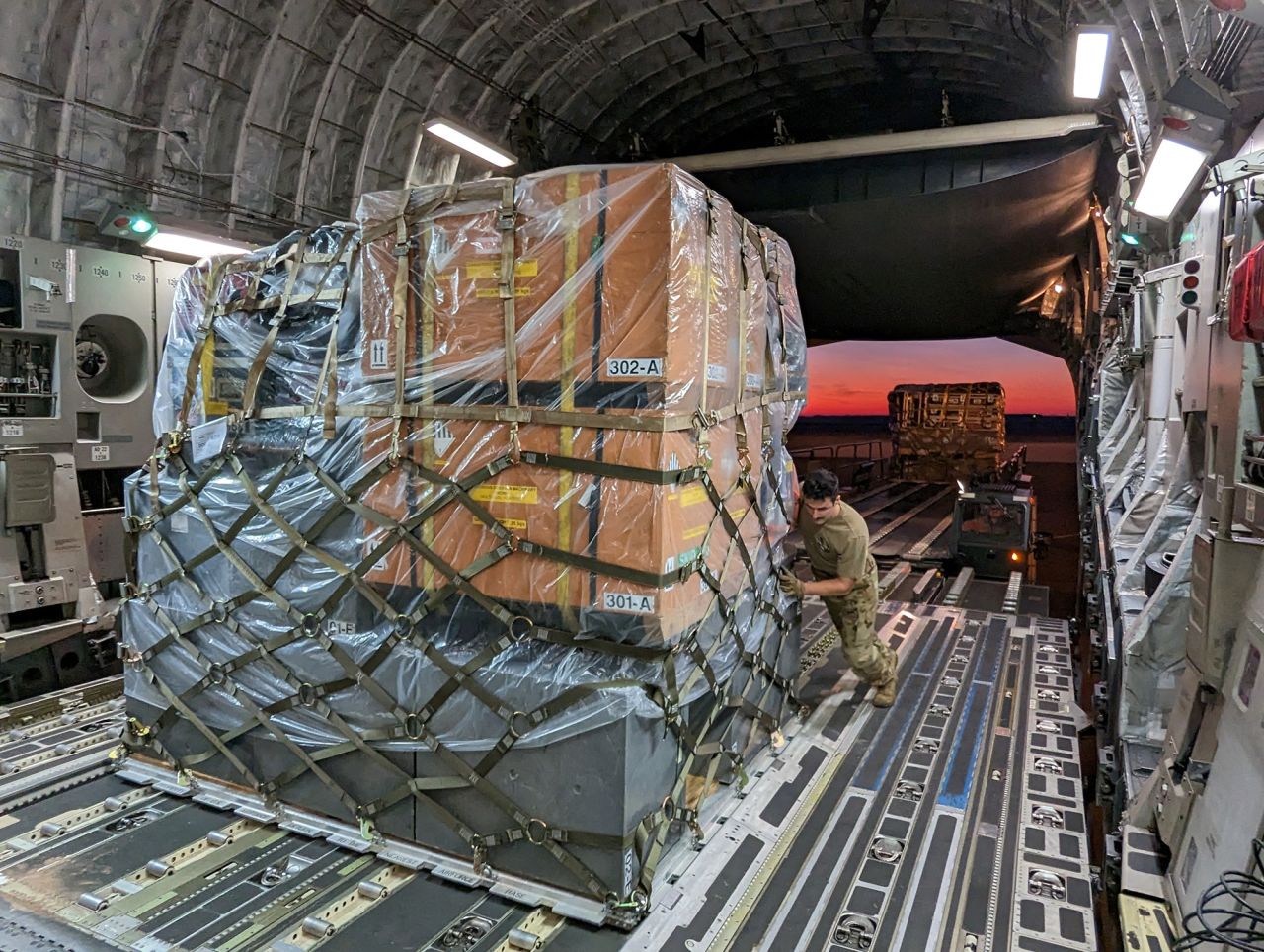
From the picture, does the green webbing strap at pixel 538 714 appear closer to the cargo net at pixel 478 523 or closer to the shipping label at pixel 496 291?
the cargo net at pixel 478 523

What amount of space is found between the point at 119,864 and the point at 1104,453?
9580 millimetres

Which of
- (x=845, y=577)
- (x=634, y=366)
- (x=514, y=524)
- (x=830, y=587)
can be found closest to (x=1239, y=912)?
(x=634, y=366)

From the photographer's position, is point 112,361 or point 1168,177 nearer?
point 1168,177

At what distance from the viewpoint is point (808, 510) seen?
16.5ft

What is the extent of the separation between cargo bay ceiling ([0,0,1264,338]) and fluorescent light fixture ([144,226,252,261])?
15.5 inches

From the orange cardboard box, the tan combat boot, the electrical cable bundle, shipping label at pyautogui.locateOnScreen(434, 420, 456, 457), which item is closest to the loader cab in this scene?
the tan combat boot

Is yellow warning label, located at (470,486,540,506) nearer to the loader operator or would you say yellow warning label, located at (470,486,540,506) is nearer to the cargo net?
the cargo net

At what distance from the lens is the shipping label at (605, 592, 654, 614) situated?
118 inches

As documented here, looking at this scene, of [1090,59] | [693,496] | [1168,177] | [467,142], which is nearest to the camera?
[693,496]

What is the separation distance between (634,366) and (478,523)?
93cm

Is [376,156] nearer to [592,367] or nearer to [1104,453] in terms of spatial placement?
[592,367]

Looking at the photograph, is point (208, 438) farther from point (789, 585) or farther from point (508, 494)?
point (789, 585)

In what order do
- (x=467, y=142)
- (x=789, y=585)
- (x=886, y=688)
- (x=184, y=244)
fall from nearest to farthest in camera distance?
(x=789, y=585), (x=886, y=688), (x=184, y=244), (x=467, y=142)

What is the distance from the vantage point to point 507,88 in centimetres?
1030
